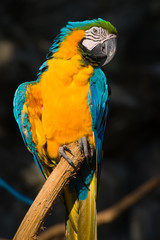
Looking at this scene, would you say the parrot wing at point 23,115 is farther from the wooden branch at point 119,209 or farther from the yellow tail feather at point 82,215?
the wooden branch at point 119,209

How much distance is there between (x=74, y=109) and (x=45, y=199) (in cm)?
42

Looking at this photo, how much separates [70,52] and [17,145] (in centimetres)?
203

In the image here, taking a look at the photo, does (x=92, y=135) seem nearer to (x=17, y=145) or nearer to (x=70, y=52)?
(x=70, y=52)

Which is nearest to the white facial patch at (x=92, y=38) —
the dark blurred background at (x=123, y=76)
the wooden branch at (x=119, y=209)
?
the wooden branch at (x=119, y=209)

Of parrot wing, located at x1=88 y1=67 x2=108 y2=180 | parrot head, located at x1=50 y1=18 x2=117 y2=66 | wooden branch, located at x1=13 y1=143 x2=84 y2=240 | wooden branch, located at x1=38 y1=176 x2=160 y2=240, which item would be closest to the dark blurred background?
wooden branch, located at x1=38 y1=176 x2=160 y2=240

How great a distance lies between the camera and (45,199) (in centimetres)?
137

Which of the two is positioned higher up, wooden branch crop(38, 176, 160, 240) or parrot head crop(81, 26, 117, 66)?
parrot head crop(81, 26, 117, 66)

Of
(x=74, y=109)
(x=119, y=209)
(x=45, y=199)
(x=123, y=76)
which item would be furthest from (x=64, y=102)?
(x=123, y=76)

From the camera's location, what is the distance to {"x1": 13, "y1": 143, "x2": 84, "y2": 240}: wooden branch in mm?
1299

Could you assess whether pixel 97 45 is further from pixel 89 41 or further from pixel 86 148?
pixel 86 148

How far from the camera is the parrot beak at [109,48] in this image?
1719 mm

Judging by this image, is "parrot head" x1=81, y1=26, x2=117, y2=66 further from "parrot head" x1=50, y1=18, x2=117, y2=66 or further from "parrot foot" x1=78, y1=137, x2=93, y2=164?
"parrot foot" x1=78, y1=137, x2=93, y2=164

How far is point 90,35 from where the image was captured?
169cm

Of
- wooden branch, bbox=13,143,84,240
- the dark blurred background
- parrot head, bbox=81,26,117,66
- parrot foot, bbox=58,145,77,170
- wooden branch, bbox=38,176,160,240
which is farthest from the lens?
the dark blurred background
